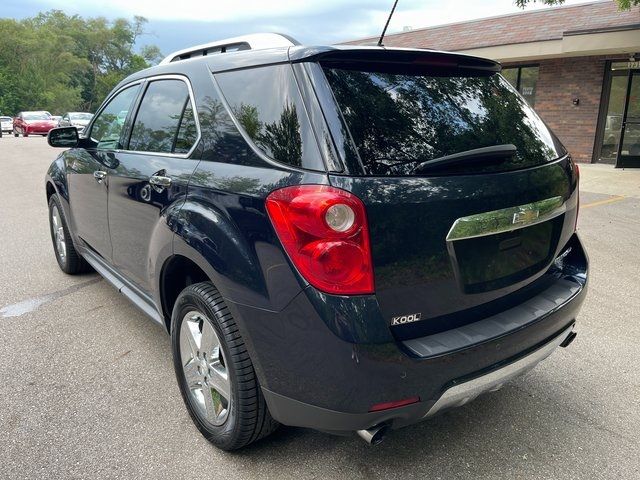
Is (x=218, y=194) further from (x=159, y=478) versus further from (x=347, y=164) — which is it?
(x=159, y=478)

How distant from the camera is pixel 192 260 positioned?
237cm

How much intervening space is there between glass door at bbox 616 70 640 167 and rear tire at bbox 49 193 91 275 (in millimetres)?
13054

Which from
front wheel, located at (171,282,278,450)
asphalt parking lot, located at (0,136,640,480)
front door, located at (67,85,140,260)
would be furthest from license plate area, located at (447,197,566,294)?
front door, located at (67,85,140,260)

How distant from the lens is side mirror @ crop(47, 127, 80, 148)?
4.01 m

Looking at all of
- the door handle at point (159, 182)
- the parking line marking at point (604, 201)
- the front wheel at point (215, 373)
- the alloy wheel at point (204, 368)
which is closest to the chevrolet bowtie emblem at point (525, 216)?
the front wheel at point (215, 373)

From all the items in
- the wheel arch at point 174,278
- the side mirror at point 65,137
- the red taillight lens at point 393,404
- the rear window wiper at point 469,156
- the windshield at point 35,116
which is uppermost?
the rear window wiper at point 469,156

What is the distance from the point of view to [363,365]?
183 cm

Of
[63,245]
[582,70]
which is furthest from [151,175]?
[582,70]

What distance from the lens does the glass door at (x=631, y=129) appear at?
13070mm

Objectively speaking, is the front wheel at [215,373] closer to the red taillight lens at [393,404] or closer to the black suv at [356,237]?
the black suv at [356,237]

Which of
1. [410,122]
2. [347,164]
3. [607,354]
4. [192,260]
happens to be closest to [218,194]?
[192,260]

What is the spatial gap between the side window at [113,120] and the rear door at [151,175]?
26 centimetres

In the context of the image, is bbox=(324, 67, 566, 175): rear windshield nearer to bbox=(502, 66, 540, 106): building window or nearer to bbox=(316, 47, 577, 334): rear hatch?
bbox=(316, 47, 577, 334): rear hatch

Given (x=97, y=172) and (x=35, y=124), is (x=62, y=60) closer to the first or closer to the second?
(x=35, y=124)
